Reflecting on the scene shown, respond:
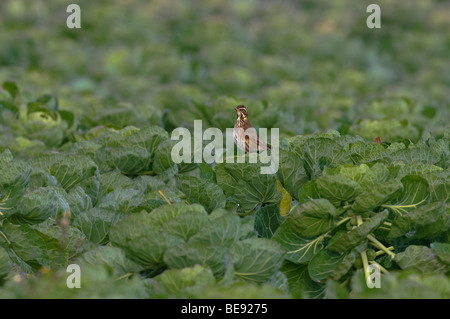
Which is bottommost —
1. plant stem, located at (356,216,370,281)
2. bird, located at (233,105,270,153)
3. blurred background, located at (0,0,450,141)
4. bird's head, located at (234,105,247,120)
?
plant stem, located at (356,216,370,281)

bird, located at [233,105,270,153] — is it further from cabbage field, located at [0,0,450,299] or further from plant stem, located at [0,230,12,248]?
plant stem, located at [0,230,12,248]

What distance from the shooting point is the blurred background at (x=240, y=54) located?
23.3 feet

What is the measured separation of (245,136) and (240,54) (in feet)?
18.7

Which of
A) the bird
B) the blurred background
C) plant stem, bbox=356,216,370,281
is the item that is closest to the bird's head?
the bird

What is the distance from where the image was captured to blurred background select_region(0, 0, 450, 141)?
7.11 metres

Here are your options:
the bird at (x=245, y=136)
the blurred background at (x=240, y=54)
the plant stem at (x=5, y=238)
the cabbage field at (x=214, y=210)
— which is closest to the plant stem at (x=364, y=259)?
the cabbage field at (x=214, y=210)

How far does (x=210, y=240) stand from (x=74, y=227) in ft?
1.98

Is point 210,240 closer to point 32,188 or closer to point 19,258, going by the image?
point 19,258

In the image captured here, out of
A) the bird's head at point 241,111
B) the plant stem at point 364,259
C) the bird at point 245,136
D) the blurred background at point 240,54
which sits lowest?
the plant stem at point 364,259

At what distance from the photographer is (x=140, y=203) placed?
2.63m

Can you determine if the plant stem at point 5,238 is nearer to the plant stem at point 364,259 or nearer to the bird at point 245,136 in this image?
the plant stem at point 364,259

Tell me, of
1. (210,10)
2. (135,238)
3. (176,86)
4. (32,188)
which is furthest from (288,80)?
(135,238)

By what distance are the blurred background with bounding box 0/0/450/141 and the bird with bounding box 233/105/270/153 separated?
3.90 feet

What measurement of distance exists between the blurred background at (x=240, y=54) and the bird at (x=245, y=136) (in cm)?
119
